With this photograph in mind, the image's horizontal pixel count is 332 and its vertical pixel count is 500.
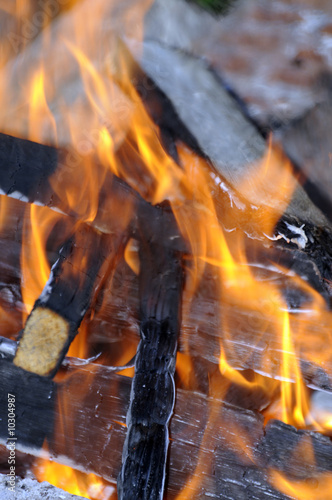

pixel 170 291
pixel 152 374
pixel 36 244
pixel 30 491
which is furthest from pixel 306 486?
pixel 36 244

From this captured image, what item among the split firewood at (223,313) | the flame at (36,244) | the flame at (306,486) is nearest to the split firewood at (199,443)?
the flame at (306,486)

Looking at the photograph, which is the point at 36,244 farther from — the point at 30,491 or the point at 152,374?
the point at 30,491

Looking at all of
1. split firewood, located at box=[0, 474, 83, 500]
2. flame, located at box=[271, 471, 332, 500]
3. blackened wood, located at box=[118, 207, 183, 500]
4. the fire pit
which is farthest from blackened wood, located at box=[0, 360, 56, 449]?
flame, located at box=[271, 471, 332, 500]

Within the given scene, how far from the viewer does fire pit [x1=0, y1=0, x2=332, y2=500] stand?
4.45ft

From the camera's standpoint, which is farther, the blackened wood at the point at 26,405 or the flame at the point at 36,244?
the flame at the point at 36,244

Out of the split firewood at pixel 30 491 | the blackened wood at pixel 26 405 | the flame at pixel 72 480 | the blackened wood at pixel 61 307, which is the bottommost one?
the split firewood at pixel 30 491

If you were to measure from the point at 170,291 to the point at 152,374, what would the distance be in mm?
297

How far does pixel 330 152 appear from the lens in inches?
56.9

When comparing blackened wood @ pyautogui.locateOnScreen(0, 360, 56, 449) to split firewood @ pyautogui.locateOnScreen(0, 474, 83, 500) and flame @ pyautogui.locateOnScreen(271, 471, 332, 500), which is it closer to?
split firewood @ pyautogui.locateOnScreen(0, 474, 83, 500)

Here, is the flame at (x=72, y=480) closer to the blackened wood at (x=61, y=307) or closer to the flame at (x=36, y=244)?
the blackened wood at (x=61, y=307)

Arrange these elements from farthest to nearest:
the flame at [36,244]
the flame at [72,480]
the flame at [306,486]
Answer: the flame at [36,244], the flame at [72,480], the flame at [306,486]

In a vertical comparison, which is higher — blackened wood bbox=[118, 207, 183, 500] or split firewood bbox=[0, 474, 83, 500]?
blackened wood bbox=[118, 207, 183, 500]

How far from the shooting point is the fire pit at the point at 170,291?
1356 mm

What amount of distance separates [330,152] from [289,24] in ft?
1.50
